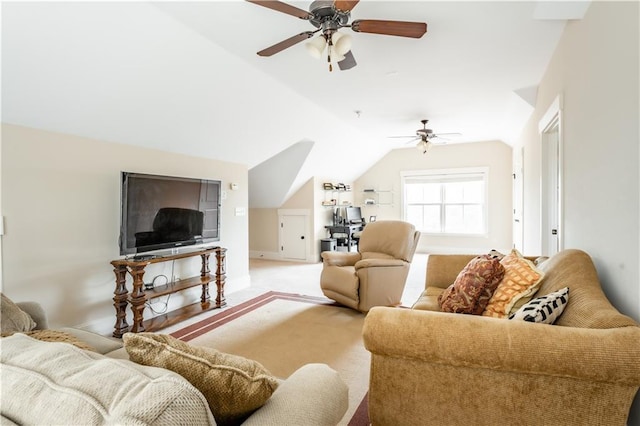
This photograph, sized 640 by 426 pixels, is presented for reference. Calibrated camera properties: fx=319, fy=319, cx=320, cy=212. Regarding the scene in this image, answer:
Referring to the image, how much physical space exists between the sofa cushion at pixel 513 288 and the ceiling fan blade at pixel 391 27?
1.56 m

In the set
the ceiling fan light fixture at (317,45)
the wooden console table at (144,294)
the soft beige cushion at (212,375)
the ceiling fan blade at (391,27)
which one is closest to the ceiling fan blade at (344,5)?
the ceiling fan blade at (391,27)

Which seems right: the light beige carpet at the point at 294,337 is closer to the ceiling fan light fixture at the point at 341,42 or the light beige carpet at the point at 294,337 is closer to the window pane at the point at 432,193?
the ceiling fan light fixture at the point at 341,42

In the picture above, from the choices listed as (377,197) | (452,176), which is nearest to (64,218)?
(377,197)

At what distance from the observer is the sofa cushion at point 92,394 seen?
1.75ft

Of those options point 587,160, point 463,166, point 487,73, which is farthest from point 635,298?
point 463,166

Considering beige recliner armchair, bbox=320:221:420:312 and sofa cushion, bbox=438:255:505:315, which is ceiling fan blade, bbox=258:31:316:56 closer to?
sofa cushion, bbox=438:255:505:315

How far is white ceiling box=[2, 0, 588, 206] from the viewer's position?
2.16 m

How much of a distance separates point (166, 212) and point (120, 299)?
3.05 ft

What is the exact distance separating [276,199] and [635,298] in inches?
233

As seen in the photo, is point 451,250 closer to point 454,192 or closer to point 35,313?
point 454,192

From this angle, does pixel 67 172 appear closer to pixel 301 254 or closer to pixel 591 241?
pixel 591 241

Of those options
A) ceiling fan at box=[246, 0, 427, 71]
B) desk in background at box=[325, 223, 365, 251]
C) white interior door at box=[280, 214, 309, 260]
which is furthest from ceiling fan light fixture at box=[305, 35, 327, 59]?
desk in background at box=[325, 223, 365, 251]

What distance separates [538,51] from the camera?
9.43 feet

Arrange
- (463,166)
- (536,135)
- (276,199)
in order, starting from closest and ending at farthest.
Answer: (536,135) < (276,199) < (463,166)
